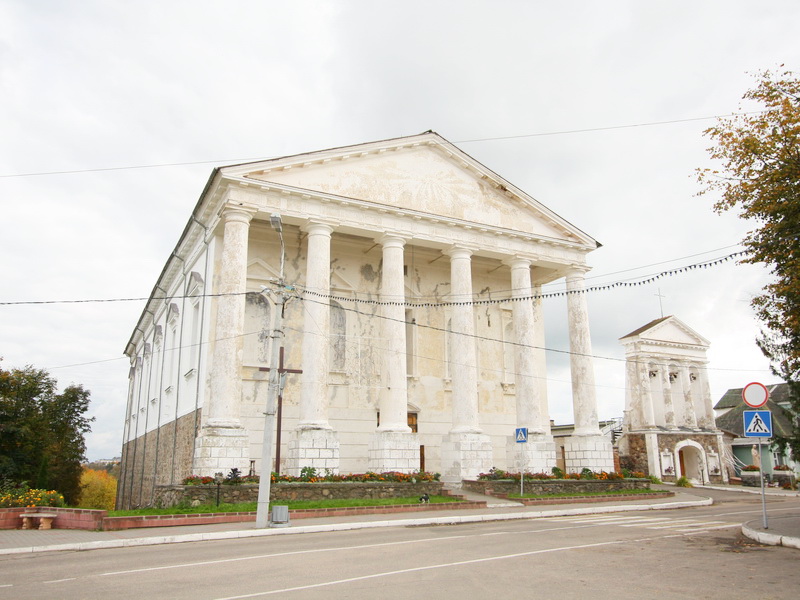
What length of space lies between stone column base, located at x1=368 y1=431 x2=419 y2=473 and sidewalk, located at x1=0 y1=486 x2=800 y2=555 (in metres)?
3.55

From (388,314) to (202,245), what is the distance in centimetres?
841

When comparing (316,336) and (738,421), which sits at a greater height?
(316,336)

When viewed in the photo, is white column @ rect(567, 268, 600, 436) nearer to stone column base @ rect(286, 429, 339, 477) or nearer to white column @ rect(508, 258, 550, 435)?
white column @ rect(508, 258, 550, 435)

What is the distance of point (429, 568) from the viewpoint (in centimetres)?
920

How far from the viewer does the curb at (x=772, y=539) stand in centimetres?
1116

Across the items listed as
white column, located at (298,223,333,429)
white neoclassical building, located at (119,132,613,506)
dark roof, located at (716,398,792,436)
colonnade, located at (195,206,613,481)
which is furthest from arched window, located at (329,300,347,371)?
dark roof, located at (716,398,792,436)

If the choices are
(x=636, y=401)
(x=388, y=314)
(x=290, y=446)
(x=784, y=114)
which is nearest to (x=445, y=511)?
(x=290, y=446)

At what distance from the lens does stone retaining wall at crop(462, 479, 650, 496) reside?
23.8m

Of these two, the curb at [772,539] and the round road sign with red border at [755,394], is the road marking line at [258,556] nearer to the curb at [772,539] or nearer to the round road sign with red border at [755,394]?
the curb at [772,539]

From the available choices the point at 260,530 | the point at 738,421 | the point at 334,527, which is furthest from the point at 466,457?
the point at 738,421

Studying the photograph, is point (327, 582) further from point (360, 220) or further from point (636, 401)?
point (636, 401)

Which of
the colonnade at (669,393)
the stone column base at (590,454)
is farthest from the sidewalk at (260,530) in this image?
the colonnade at (669,393)

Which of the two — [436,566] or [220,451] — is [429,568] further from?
[220,451]

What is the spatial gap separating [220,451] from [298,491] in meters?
2.77
